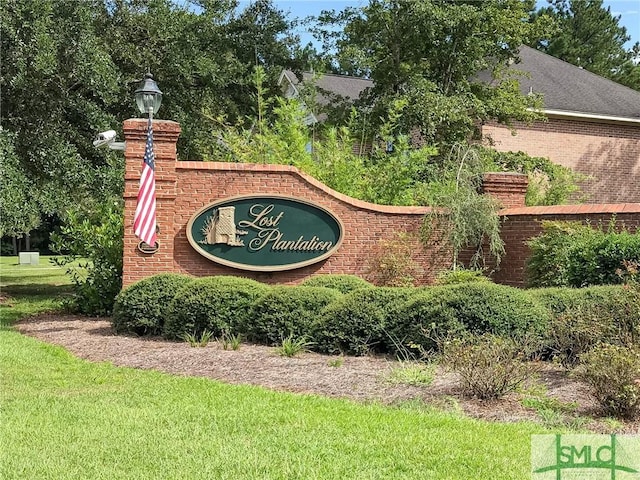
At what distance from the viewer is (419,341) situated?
27.0ft

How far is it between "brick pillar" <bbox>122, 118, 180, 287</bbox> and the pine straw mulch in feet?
4.32

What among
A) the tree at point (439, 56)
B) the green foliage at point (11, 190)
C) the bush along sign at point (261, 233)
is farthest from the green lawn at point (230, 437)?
the tree at point (439, 56)

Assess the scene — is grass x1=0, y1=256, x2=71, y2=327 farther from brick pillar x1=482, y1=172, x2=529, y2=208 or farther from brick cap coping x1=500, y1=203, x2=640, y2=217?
brick cap coping x1=500, y1=203, x2=640, y2=217

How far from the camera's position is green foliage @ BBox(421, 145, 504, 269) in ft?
39.5

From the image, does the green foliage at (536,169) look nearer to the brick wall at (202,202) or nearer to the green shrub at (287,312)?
the brick wall at (202,202)

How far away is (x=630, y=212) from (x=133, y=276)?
25.2ft

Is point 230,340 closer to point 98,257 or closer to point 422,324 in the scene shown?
point 422,324

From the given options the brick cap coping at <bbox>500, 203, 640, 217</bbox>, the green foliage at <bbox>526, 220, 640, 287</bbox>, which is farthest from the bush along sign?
the green foliage at <bbox>526, 220, 640, 287</bbox>

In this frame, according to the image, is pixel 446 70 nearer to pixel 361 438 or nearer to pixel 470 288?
pixel 470 288

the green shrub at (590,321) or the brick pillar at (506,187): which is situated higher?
the brick pillar at (506,187)

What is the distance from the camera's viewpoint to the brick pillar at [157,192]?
445 inches

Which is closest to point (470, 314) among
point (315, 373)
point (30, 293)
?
point (315, 373)

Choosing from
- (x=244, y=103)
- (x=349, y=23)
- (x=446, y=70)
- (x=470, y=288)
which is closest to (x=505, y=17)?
(x=446, y=70)

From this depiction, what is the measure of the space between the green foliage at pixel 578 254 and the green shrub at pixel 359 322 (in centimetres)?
272
